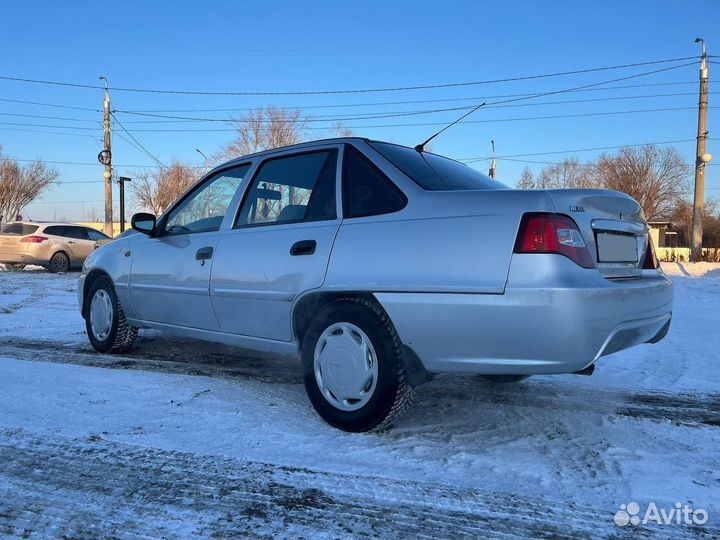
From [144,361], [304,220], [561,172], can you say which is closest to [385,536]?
[304,220]

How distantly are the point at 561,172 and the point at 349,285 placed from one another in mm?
49618

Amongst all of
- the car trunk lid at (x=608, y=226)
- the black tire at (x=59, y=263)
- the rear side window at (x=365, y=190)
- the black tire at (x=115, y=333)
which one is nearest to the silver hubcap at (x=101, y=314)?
the black tire at (x=115, y=333)

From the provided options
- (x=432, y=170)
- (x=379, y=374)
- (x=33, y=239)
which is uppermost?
(x=432, y=170)

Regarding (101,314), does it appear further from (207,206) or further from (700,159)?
(700,159)

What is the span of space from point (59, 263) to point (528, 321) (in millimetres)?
16033

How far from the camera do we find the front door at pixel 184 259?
392 centimetres

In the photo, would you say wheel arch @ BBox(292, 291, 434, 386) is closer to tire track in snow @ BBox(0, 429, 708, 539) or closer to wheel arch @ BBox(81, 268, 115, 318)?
tire track in snow @ BBox(0, 429, 708, 539)

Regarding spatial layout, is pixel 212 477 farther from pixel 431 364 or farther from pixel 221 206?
pixel 221 206

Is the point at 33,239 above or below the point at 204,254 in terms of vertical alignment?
above

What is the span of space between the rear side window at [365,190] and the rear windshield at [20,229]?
14853mm

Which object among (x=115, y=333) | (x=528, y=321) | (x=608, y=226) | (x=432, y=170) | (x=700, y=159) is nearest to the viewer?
(x=528, y=321)

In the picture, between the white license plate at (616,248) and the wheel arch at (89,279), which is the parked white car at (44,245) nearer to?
the wheel arch at (89,279)

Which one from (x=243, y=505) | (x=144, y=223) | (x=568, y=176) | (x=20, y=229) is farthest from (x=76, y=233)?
(x=568, y=176)

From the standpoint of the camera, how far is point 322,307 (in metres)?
3.10
